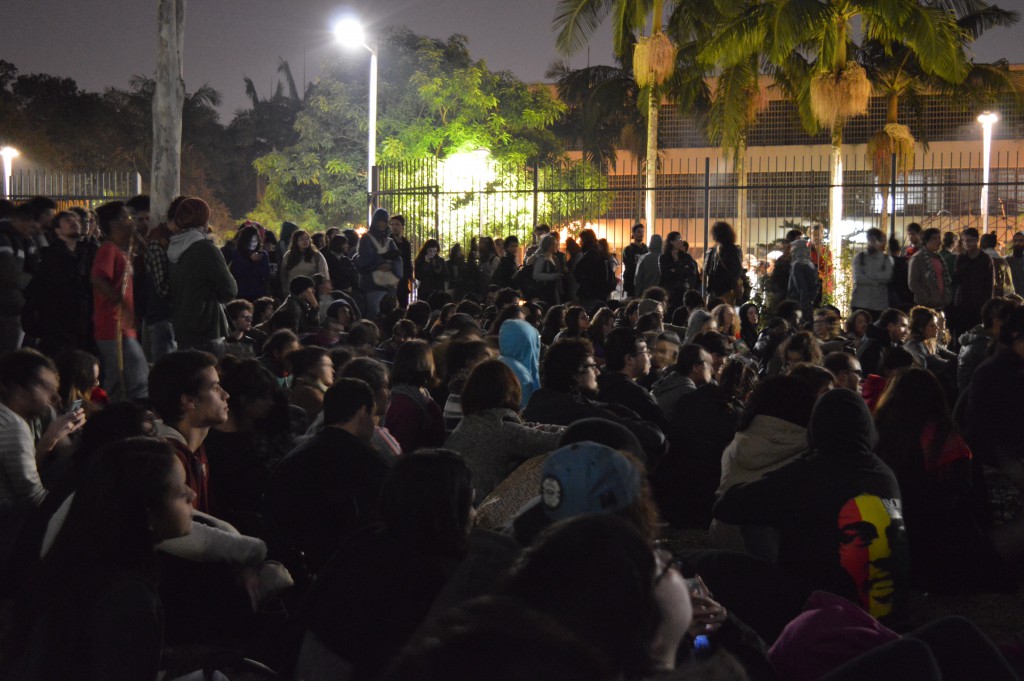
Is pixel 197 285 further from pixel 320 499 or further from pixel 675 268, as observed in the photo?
pixel 675 268

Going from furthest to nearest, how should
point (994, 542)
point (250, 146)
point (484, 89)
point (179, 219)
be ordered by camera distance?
point (250, 146) < point (484, 89) < point (179, 219) < point (994, 542)

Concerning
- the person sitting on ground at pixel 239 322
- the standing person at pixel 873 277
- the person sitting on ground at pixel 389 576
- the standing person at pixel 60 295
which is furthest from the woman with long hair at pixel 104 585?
the standing person at pixel 873 277

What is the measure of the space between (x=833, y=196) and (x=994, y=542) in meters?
19.0

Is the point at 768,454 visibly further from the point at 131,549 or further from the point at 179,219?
the point at 179,219

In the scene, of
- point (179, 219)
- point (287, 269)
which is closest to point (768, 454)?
point (179, 219)

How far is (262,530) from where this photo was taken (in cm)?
509

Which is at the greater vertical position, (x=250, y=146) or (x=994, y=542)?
(x=250, y=146)

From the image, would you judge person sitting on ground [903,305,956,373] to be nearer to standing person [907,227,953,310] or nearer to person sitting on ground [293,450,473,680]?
standing person [907,227,953,310]

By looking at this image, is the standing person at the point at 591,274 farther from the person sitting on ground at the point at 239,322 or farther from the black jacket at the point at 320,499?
the black jacket at the point at 320,499

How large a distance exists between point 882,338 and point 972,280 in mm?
4578

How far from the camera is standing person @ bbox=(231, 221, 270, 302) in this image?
12.9 meters

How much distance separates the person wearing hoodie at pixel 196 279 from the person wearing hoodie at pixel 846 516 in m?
4.85

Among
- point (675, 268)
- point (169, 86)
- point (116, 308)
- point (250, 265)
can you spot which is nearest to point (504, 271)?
point (675, 268)

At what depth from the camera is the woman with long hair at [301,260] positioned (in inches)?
534
